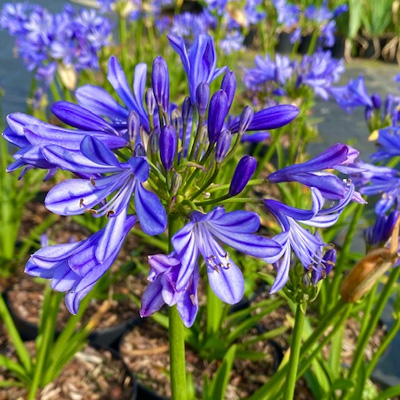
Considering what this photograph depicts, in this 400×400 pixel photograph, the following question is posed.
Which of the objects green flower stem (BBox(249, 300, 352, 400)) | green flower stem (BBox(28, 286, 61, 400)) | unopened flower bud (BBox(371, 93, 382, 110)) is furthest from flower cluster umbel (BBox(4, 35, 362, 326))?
unopened flower bud (BBox(371, 93, 382, 110))

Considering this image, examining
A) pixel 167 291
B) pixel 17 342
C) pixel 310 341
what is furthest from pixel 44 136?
pixel 17 342

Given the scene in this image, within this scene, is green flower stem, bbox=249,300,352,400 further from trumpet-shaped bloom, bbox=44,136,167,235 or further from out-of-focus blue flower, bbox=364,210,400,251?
trumpet-shaped bloom, bbox=44,136,167,235

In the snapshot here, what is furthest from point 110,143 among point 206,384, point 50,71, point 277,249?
point 50,71

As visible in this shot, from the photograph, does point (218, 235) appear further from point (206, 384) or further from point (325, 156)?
point (206, 384)

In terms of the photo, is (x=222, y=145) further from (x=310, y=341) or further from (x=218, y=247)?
(x=310, y=341)

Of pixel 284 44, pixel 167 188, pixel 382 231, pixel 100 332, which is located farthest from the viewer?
pixel 284 44

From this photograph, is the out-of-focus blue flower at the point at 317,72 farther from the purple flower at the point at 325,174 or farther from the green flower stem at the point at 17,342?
the green flower stem at the point at 17,342

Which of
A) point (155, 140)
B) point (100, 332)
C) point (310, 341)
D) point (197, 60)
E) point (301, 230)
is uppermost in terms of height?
point (197, 60)
